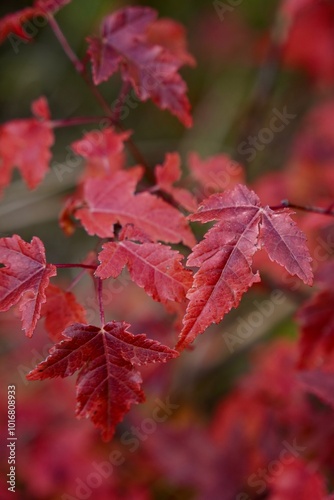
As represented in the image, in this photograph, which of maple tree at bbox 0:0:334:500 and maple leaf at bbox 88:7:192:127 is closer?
maple tree at bbox 0:0:334:500

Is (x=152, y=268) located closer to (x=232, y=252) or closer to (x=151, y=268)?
(x=151, y=268)

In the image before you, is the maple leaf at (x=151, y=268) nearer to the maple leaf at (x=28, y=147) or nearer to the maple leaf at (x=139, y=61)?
the maple leaf at (x=139, y=61)

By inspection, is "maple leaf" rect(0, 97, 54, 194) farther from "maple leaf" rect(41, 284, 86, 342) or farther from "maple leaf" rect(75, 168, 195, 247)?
"maple leaf" rect(41, 284, 86, 342)

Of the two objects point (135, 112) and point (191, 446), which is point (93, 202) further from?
point (135, 112)

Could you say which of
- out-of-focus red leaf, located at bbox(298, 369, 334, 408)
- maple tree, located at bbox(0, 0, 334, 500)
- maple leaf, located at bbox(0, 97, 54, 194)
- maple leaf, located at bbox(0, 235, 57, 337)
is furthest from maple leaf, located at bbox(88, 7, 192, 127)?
out-of-focus red leaf, located at bbox(298, 369, 334, 408)

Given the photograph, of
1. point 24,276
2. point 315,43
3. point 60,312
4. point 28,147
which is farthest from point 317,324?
point 315,43

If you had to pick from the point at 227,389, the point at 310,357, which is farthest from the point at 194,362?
the point at 310,357
